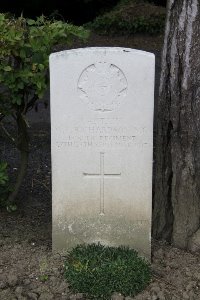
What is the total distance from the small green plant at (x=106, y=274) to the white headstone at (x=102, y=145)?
0.23 metres

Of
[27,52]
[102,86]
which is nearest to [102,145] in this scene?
[102,86]

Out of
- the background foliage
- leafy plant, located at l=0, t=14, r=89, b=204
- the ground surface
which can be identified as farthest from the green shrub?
leafy plant, located at l=0, t=14, r=89, b=204

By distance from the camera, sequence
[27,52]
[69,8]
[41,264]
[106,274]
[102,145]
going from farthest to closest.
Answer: [69,8], [27,52], [41,264], [102,145], [106,274]

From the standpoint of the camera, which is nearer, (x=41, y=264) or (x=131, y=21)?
(x=41, y=264)

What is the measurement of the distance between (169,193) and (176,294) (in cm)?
77

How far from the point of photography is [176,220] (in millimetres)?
4594

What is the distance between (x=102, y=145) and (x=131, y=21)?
10.0m

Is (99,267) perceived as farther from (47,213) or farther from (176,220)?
(47,213)

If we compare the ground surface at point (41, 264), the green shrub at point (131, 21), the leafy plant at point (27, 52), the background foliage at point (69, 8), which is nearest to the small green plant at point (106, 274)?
the ground surface at point (41, 264)

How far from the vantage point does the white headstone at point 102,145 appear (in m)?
4.06

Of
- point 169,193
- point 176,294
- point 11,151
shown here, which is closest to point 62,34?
point 169,193

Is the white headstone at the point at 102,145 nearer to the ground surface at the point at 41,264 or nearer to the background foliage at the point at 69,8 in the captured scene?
the ground surface at the point at 41,264

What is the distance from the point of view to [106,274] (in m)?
3.99

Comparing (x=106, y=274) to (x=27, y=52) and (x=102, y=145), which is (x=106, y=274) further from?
(x=27, y=52)
